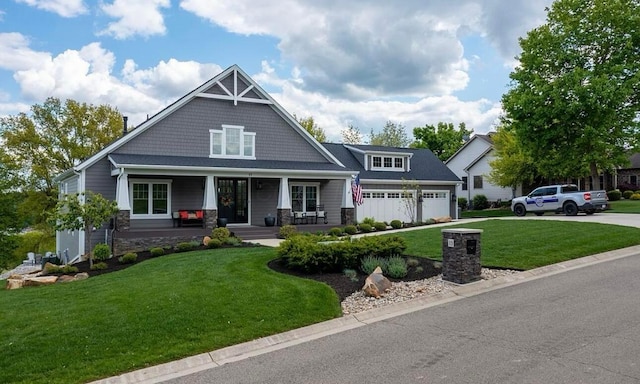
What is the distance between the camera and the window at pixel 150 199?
63.3 ft

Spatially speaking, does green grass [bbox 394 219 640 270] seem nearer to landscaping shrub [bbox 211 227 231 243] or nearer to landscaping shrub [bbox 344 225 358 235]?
landscaping shrub [bbox 344 225 358 235]

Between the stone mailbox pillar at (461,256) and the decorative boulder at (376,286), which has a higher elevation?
the stone mailbox pillar at (461,256)

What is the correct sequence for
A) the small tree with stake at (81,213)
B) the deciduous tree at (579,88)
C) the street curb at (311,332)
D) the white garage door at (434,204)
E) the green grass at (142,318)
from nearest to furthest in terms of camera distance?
the street curb at (311,332), the green grass at (142,318), the small tree with stake at (81,213), the deciduous tree at (579,88), the white garage door at (434,204)

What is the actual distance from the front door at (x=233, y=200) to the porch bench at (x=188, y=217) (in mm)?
1376

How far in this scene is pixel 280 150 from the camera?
73.1 feet

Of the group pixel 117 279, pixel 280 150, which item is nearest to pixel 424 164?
pixel 280 150

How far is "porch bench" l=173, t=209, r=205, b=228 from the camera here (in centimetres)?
1923

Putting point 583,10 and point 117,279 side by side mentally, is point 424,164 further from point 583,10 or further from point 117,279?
point 117,279

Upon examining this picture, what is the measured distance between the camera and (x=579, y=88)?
2569cm

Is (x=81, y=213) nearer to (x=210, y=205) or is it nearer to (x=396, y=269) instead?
(x=210, y=205)

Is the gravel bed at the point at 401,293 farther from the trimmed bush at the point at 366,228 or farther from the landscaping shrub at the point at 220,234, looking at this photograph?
the trimmed bush at the point at 366,228

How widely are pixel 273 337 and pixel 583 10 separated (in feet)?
98.1

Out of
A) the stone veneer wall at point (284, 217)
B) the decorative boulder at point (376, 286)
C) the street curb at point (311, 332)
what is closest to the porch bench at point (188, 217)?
the stone veneer wall at point (284, 217)

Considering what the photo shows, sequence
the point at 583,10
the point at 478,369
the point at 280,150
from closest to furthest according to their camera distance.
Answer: the point at 478,369, the point at 280,150, the point at 583,10
